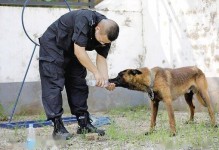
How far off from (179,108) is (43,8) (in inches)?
119

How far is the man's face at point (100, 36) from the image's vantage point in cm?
462

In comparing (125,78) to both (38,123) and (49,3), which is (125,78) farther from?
(49,3)

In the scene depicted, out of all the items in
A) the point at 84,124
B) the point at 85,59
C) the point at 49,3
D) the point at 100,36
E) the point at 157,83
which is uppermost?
the point at 49,3

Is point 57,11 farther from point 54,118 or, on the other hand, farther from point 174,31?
point 54,118

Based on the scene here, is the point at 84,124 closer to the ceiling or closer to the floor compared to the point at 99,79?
closer to the floor

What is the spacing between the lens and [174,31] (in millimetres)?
7691

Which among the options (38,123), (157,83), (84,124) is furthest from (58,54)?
(38,123)

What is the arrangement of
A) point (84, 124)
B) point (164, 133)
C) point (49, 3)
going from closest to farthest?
point (164, 133)
point (84, 124)
point (49, 3)

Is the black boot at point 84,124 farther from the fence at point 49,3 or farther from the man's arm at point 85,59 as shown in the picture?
the fence at point 49,3

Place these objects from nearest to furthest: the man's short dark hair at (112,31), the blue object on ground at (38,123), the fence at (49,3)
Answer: the man's short dark hair at (112,31) → the blue object on ground at (38,123) → the fence at (49,3)

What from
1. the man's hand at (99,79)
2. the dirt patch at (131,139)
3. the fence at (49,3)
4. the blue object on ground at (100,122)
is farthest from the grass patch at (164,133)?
the fence at (49,3)

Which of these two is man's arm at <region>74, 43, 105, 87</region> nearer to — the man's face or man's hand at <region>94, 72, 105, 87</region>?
man's hand at <region>94, 72, 105, 87</region>

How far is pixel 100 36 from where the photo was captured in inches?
183

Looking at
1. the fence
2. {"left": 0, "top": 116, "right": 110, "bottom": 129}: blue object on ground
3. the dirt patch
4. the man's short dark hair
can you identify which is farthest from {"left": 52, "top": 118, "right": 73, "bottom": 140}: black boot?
the fence
